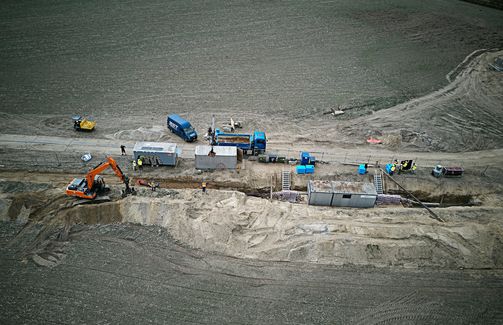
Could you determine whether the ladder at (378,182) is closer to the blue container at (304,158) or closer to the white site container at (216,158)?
the blue container at (304,158)

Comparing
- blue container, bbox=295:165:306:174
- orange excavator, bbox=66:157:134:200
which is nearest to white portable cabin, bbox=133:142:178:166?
orange excavator, bbox=66:157:134:200

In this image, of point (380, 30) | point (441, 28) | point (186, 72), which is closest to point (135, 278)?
point (186, 72)

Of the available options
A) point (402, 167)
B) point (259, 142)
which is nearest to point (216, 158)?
point (259, 142)

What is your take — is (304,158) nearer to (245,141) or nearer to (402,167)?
(245,141)

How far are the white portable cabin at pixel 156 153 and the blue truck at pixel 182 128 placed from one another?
299 cm

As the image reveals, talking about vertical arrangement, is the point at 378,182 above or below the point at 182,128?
below

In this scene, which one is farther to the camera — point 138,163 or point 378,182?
point 378,182

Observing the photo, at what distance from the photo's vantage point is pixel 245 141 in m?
34.0

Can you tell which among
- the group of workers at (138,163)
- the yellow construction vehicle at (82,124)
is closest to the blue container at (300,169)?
the group of workers at (138,163)

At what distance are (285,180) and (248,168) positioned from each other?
3.45 metres

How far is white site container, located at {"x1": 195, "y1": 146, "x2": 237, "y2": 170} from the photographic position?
31.6 meters

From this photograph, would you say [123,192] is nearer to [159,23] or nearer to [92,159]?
[92,159]

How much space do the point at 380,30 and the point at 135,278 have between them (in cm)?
5137

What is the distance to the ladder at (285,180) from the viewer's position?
1249 inches
